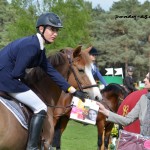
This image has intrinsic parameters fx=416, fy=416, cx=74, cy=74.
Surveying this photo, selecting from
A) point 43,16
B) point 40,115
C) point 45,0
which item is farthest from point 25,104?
point 45,0

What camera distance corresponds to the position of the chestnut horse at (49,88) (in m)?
4.83

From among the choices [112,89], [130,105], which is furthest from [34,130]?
[112,89]

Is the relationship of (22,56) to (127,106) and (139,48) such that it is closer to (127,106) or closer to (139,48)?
(127,106)

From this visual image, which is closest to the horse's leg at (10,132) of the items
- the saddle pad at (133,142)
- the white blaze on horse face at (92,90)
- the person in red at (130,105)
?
the saddle pad at (133,142)

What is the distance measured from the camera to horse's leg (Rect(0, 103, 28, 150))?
15.6 ft

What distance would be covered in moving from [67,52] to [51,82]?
662 millimetres

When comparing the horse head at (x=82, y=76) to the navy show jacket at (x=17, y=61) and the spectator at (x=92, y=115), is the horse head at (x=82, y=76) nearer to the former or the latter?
the spectator at (x=92, y=115)

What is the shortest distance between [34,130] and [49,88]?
3.08ft

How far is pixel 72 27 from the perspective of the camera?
2605 cm

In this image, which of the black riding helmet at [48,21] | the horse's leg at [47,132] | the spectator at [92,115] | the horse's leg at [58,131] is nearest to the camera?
the black riding helmet at [48,21]

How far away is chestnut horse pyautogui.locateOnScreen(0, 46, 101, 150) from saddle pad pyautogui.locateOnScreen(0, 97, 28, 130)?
46 mm

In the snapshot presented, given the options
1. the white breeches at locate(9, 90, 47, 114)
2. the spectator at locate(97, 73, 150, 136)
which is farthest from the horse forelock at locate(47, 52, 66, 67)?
the white breeches at locate(9, 90, 47, 114)

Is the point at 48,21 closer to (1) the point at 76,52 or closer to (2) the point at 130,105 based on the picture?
(1) the point at 76,52

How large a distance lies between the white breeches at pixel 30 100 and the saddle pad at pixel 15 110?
0.11m
